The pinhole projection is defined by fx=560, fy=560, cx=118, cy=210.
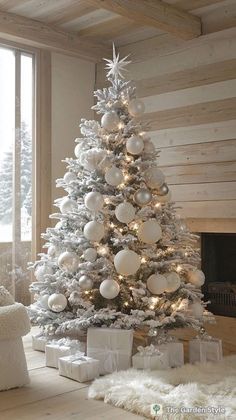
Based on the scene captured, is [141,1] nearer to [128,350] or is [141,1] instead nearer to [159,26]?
[159,26]

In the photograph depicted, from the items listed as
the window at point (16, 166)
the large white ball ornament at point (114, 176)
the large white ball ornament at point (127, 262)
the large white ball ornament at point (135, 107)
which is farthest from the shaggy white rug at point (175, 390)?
the window at point (16, 166)

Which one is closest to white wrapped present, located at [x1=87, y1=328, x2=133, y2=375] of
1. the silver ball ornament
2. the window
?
the silver ball ornament

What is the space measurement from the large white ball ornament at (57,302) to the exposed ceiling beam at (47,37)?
230 cm

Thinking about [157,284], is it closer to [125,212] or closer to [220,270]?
[125,212]

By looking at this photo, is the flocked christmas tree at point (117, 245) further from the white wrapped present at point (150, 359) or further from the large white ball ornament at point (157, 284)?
the white wrapped present at point (150, 359)

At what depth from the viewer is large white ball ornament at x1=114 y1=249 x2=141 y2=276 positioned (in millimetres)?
3500

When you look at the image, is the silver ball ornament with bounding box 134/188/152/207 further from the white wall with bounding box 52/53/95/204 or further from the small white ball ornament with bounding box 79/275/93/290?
the white wall with bounding box 52/53/95/204

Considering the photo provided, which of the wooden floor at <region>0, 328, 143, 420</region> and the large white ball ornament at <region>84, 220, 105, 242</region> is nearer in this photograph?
the wooden floor at <region>0, 328, 143, 420</region>

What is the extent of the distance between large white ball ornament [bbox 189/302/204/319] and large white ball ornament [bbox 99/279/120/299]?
58cm

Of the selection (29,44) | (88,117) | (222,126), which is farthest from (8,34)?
(222,126)

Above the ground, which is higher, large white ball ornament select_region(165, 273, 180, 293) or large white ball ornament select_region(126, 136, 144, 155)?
large white ball ornament select_region(126, 136, 144, 155)

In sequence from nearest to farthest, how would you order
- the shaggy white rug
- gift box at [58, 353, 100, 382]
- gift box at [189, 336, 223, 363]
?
1. the shaggy white rug
2. gift box at [58, 353, 100, 382]
3. gift box at [189, 336, 223, 363]

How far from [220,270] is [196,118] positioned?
1.28 meters

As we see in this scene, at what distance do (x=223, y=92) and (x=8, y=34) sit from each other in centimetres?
184
